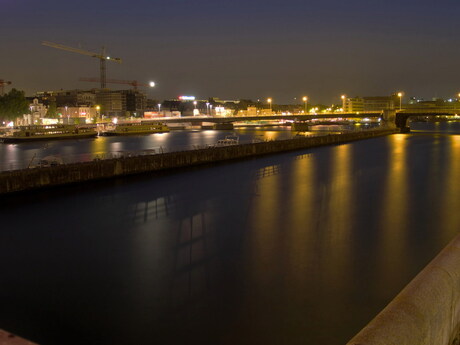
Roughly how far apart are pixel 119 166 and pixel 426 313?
61.5 feet

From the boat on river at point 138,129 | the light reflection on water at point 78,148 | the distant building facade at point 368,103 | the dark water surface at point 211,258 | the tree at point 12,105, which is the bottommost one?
the dark water surface at point 211,258

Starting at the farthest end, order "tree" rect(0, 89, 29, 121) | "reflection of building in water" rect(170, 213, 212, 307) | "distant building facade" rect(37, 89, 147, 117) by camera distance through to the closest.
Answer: "distant building facade" rect(37, 89, 147, 117) → "tree" rect(0, 89, 29, 121) → "reflection of building in water" rect(170, 213, 212, 307)

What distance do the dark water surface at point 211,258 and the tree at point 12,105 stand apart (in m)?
53.1

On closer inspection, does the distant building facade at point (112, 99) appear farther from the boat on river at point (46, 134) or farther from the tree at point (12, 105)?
the boat on river at point (46, 134)

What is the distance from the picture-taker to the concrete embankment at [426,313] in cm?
237

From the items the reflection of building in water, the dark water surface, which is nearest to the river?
the dark water surface

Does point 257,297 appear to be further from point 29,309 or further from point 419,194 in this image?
point 419,194

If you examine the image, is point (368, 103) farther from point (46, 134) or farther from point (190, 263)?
point (190, 263)

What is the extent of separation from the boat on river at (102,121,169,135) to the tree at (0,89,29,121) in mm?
13027

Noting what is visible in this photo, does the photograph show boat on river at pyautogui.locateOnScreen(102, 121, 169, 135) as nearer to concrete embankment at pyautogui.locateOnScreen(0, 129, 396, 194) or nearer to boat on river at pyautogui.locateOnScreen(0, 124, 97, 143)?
boat on river at pyautogui.locateOnScreen(0, 124, 97, 143)

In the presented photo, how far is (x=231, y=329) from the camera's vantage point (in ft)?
18.7

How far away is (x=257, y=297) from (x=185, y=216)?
683 cm

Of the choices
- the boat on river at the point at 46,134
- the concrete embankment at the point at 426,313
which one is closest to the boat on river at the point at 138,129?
the boat on river at the point at 46,134

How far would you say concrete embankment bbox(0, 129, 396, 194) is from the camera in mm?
15961
